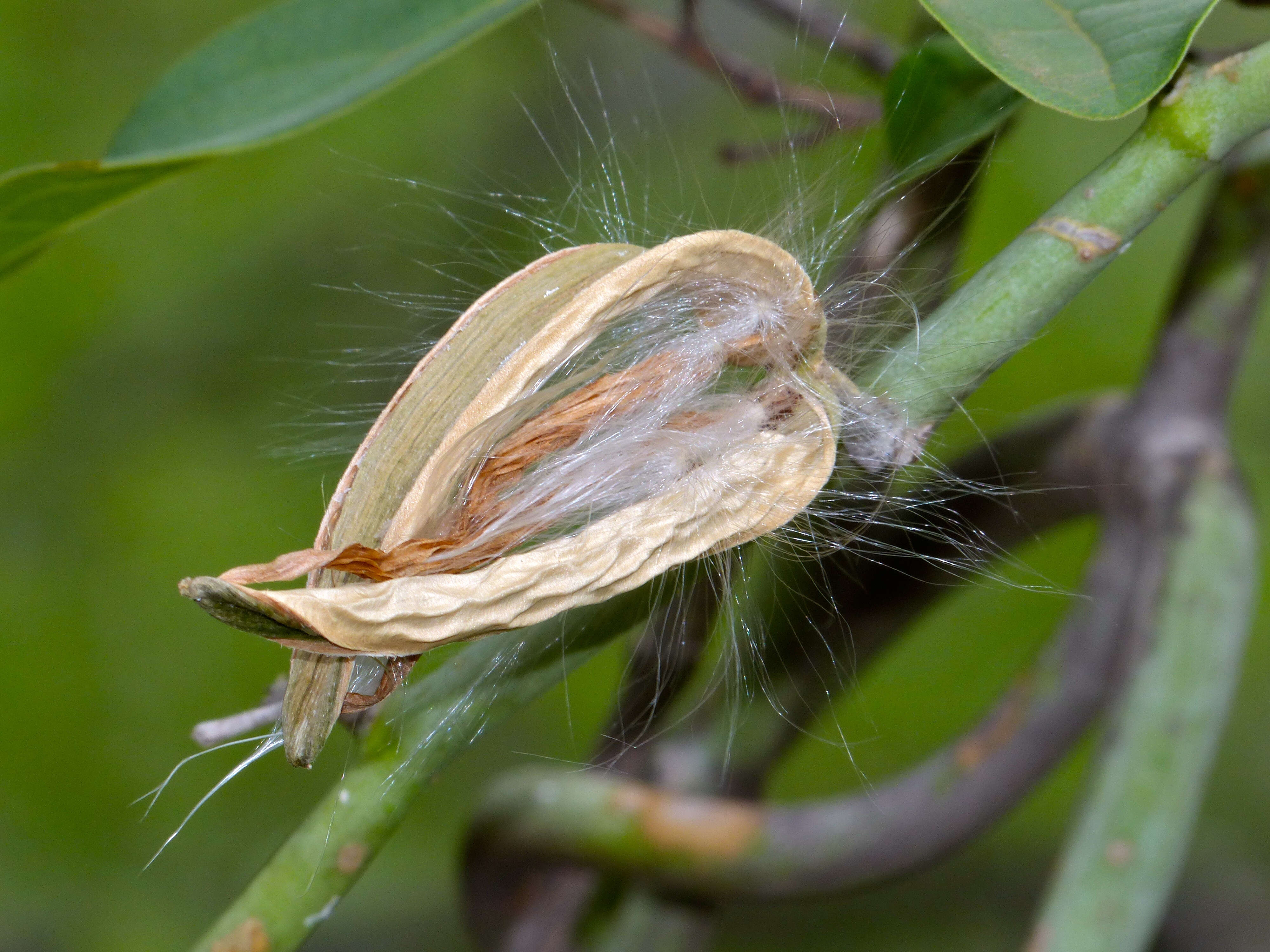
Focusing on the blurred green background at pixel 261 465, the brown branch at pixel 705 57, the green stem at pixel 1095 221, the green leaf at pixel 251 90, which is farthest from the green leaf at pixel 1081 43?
the blurred green background at pixel 261 465

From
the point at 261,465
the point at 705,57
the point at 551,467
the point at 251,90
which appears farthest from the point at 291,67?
the point at 261,465

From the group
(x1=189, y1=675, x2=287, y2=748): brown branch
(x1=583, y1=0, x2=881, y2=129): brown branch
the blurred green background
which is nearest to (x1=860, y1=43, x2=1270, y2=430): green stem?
(x1=189, y1=675, x2=287, y2=748): brown branch

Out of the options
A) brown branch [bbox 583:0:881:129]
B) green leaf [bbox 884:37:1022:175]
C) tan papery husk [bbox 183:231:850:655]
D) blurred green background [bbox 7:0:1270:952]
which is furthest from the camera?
blurred green background [bbox 7:0:1270:952]

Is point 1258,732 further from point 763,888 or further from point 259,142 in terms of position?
point 259,142

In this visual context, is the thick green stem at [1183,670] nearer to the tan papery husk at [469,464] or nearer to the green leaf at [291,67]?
the tan papery husk at [469,464]

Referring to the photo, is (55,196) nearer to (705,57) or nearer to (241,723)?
(241,723)

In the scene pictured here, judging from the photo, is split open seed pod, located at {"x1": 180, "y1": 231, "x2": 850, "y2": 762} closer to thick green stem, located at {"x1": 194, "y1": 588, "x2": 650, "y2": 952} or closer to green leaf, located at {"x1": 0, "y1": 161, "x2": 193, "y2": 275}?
thick green stem, located at {"x1": 194, "y1": 588, "x2": 650, "y2": 952}
